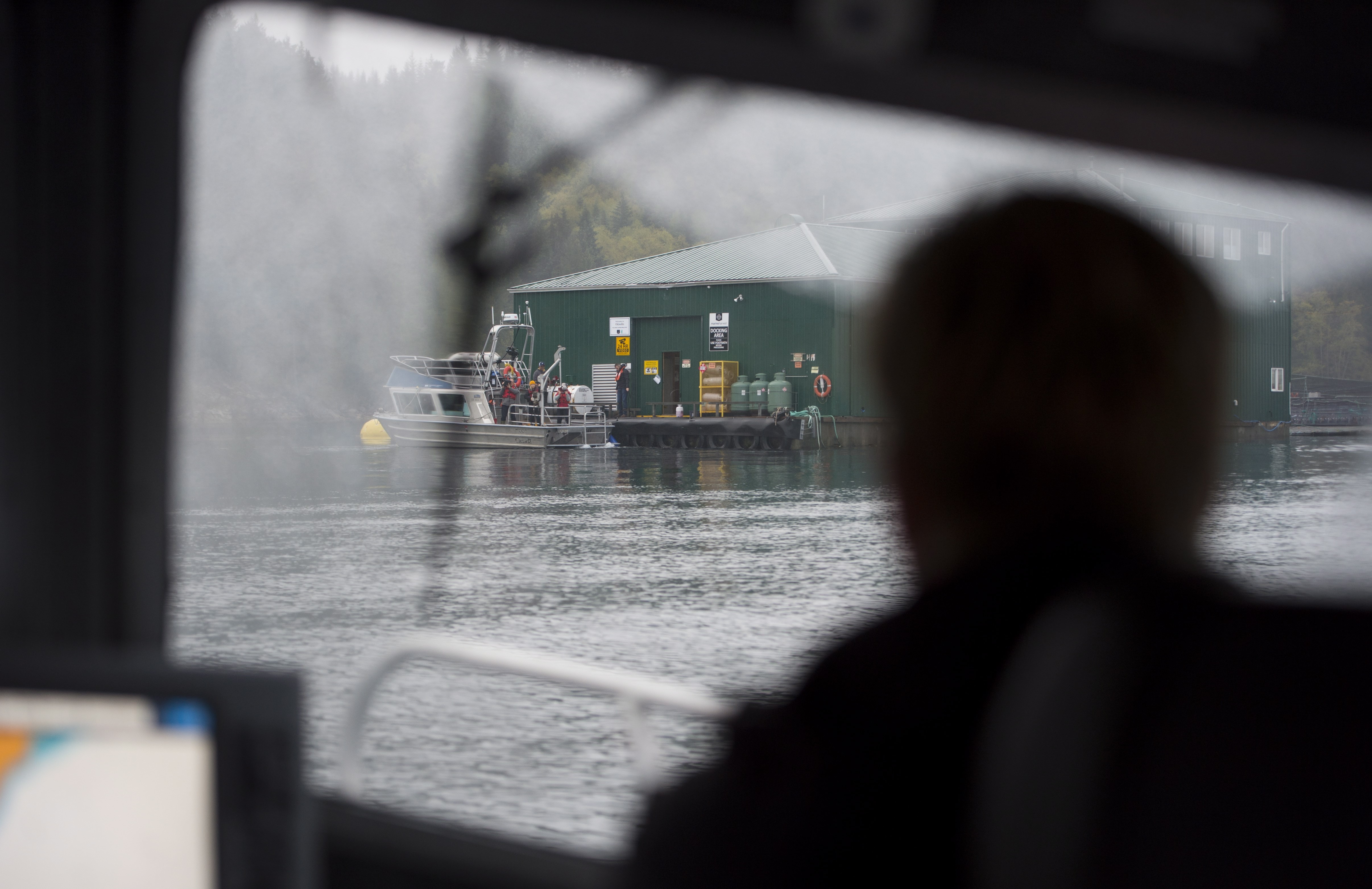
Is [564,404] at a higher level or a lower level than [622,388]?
lower

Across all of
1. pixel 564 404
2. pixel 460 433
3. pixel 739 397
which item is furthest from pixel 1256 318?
pixel 564 404

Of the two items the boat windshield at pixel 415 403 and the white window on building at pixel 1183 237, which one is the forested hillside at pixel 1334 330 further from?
the boat windshield at pixel 415 403

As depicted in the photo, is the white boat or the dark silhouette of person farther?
the white boat

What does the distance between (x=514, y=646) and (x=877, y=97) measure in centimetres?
402

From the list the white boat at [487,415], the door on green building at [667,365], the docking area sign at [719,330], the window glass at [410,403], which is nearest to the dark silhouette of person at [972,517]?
the docking area sign at [719,330]

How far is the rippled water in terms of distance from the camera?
1.32 m

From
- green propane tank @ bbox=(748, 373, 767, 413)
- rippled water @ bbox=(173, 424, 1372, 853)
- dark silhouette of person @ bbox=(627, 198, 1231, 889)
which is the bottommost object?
rippled water @ bbox=(173, 424, 1372, 853)

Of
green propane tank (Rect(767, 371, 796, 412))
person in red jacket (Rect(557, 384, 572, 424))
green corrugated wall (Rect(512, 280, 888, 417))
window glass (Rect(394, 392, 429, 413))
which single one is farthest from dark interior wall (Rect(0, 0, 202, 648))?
person in red jacket (Rect(557, 384, 572, 424))

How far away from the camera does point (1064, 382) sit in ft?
1.68

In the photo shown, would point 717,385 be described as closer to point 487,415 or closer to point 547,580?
point 487,415

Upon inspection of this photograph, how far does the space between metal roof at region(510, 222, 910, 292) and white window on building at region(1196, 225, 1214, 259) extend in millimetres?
166

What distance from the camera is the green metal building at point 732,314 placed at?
987 millimetres

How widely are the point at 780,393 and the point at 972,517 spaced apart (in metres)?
14.9

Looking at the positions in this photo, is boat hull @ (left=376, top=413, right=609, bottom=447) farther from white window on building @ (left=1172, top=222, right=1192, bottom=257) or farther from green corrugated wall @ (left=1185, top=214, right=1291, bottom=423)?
white window on building @ (left=1172, top=222, right=1192, bottom=257)
